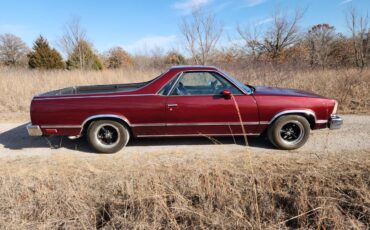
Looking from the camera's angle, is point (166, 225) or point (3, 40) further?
point (3, 40)

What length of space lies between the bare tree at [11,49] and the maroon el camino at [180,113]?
4634cm

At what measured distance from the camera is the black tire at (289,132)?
14.1 ft

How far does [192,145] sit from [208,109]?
0.91m

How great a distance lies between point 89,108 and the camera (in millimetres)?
4223

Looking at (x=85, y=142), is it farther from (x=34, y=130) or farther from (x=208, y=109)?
(x=208, y=109)

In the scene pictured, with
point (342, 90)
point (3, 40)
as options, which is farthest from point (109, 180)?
point (3, 40)

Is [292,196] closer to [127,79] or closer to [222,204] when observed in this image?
[222,204]

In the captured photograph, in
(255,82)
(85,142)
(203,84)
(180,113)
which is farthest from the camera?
(255,82)

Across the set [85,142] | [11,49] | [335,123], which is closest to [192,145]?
[85,142]

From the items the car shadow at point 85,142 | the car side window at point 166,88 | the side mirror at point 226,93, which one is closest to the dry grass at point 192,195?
the car shadow at point 85,142

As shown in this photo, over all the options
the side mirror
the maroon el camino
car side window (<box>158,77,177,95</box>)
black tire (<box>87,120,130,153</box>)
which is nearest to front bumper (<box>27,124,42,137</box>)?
the maroon el camino

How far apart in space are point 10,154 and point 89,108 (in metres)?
→ 1.85

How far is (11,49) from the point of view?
42.3 m

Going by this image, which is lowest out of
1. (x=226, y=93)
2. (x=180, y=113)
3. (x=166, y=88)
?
(x=180, y=113)
